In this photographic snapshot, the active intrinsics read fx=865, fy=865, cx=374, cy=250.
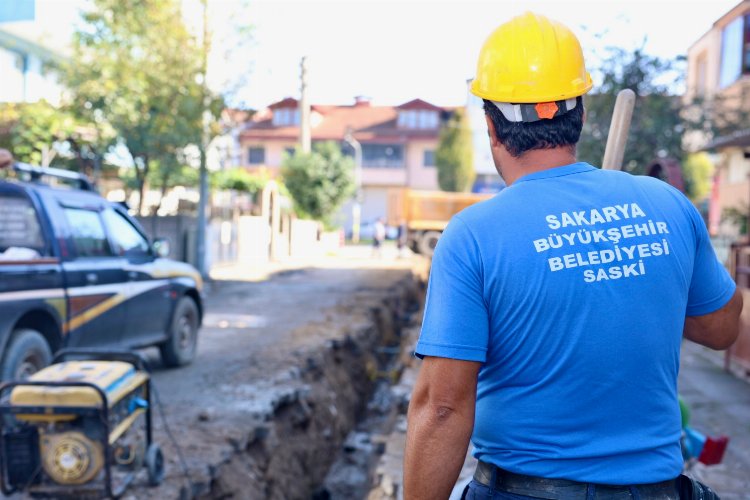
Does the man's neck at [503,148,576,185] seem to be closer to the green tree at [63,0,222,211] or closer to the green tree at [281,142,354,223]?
the green tree at [63,0,222,211]

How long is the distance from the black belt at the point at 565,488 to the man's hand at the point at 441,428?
11 centimetres

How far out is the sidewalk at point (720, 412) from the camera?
237 inches

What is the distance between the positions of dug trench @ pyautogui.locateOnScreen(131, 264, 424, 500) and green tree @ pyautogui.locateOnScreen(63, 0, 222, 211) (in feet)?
17.2

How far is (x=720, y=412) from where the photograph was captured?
8.16 meters

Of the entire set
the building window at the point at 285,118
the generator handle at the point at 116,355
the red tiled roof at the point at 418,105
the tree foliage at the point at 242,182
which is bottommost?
the generator handle at the point at 116,355

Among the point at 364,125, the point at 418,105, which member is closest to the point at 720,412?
the point at 418,105

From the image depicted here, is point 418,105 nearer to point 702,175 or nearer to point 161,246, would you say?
point 702,175

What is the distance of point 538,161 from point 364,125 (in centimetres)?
6017

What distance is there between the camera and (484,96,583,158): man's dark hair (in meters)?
2.14

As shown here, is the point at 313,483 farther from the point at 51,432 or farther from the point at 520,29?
the point at 520,29

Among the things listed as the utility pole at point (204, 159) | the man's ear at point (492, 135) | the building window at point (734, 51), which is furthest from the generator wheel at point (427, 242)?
the man's ear at point (492, 135)

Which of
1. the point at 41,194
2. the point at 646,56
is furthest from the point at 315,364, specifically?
the point at 646,56

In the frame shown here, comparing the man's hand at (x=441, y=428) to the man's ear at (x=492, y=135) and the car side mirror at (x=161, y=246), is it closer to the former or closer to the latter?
the man's ear at (x=492, y=135)

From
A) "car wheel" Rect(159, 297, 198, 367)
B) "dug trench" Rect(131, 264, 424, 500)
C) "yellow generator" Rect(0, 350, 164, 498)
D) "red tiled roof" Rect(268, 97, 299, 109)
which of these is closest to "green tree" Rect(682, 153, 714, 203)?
"dug trench" Rect(131, 264, 424, 500)
